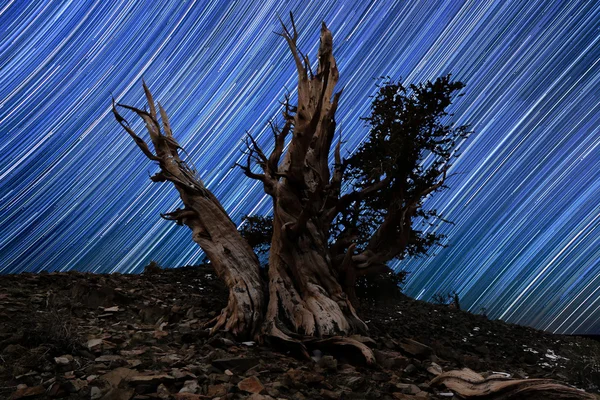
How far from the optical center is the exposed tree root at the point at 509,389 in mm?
4113

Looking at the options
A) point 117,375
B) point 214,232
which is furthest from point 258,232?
point 117,375

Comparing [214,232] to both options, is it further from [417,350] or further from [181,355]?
[417,350]

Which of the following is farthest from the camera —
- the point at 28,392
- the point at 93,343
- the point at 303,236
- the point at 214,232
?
the point at 214,232

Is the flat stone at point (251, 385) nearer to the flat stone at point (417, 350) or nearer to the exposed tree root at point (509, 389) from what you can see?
the exposed tree root at point (509, 389)

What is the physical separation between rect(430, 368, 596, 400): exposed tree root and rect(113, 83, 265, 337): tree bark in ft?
10.5

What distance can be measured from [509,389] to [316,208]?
538 centimetres

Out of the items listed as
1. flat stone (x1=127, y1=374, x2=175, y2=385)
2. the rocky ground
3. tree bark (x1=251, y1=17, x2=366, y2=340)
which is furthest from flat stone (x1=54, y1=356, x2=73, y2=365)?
tree bark (x1=251, y1=17, x2=366, y2=340)

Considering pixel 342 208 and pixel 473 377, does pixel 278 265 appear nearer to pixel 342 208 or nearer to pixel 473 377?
pixel 342 208

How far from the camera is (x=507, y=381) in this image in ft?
14.4

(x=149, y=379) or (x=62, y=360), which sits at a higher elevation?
(x=62, y=360)

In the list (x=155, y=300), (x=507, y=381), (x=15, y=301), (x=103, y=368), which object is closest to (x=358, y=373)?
(x=507, y=381)

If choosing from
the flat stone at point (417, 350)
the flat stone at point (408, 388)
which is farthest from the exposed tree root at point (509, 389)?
the flat stone at point (417, 350)

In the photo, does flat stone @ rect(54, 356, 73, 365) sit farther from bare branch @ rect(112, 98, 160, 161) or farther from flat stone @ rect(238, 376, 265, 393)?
bare branch @ rect(112, 98, 160, 161)

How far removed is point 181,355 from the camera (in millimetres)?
5375
